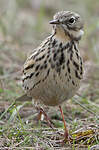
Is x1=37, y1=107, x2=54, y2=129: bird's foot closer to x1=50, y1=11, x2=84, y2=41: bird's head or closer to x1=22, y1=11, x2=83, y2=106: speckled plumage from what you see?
x1=22, y1=11, x2=83, y2=106: speckled plumage

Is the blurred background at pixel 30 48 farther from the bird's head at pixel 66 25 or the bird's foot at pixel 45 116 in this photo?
the bird's head at pixel 66 25

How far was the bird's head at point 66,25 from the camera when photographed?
478 cm

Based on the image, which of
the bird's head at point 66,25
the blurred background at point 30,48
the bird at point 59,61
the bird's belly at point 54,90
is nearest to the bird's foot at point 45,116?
A: the blurred background at point 30,48

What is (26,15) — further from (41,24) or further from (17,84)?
(17,84)

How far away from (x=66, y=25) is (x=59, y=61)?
463 mm

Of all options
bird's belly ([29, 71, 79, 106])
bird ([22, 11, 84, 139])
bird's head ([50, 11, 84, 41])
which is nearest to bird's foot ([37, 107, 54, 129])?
bird's belly ([29, 71, 79, 106])

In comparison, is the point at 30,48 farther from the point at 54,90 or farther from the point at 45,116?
the point at 54,90

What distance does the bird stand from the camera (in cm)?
488

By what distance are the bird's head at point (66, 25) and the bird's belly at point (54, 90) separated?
0.53m

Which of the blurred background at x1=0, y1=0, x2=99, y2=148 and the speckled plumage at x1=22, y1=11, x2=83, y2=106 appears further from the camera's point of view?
the blurred background at x1=0, y1=0, x2=99, y2=148

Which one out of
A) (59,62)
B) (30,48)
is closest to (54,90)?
(59,62)

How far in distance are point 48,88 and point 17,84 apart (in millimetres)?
2080

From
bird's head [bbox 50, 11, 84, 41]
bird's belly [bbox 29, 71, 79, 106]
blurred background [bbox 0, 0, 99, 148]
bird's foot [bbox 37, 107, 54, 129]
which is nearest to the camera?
bird's head [bbox 50, 11, 84, 41]

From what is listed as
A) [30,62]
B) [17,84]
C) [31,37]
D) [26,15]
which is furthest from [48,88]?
[26,15]
